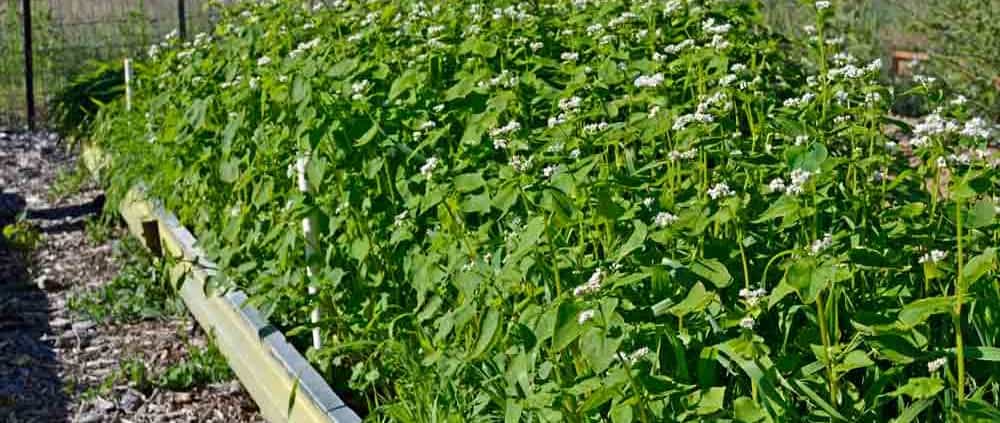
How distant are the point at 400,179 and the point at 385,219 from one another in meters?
0.17

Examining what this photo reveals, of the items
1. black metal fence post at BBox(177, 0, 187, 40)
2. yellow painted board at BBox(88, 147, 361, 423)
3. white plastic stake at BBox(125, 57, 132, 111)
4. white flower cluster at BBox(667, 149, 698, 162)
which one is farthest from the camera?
black metal fence post at BBox(177, 0, 187, 40)

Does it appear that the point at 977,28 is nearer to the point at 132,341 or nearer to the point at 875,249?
the point at 132,341

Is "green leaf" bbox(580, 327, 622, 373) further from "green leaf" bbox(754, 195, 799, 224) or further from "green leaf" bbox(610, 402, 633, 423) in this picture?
"green leaf" bbox(754, 195, 799, 224)

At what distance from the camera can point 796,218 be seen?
213cm

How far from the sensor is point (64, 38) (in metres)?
9.72

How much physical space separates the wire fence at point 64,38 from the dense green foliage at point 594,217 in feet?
18.1

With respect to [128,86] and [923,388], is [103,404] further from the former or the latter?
[923,388]

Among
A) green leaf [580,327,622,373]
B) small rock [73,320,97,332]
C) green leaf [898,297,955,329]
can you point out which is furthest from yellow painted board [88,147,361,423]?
green leaf [898,297,955,329]

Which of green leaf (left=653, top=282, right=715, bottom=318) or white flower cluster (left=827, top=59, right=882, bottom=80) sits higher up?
white flower cluster (left=827, top=59, right=882, bottom=80)

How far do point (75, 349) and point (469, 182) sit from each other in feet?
8.05

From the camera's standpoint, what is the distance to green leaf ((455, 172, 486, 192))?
2.62 m

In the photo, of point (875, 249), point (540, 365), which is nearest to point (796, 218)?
point (875, 249)

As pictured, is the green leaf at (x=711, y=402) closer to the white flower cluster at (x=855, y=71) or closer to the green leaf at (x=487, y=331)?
the green leaf at (x=487, y=331)

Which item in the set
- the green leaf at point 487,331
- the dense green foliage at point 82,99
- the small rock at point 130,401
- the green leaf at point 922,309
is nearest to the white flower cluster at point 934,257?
the green leaf at point 922,309
